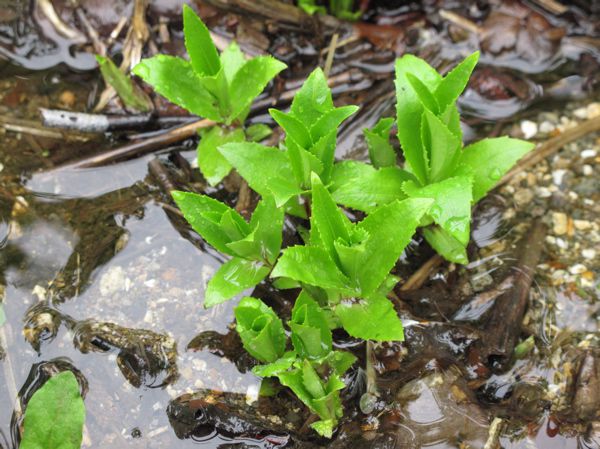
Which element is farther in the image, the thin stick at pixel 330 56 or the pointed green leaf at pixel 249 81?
the thin stick at pixel 330 56

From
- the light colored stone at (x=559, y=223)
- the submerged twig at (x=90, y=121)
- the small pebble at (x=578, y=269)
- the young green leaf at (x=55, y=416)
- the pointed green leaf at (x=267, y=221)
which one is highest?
the pointed green leaf at (x=267, y=221)

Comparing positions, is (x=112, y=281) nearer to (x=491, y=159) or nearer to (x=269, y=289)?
(x=269, y=289)

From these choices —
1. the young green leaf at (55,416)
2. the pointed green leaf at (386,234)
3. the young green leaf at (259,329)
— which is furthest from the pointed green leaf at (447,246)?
the young green leaf at (55,416)

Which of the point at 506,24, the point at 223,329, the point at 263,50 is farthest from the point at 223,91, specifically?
the point at 506,24

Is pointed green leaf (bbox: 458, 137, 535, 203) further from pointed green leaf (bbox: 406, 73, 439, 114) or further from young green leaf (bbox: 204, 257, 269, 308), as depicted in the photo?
young green leaf (bbox: 204, 257, 269, 308)

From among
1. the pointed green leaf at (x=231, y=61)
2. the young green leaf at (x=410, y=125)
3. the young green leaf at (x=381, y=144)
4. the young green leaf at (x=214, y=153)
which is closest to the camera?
the young green leaf at (x=410, y=125)

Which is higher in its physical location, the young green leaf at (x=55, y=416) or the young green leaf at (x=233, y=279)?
the young green leaf at (x=233, y=279)

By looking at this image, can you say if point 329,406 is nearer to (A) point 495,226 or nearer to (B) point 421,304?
(B) point 421,304

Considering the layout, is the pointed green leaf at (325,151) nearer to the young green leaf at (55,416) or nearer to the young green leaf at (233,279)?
the young green leaf at (233,279)

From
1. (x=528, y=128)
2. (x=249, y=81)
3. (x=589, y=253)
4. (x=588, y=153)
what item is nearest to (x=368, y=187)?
(x=249, y=81)
